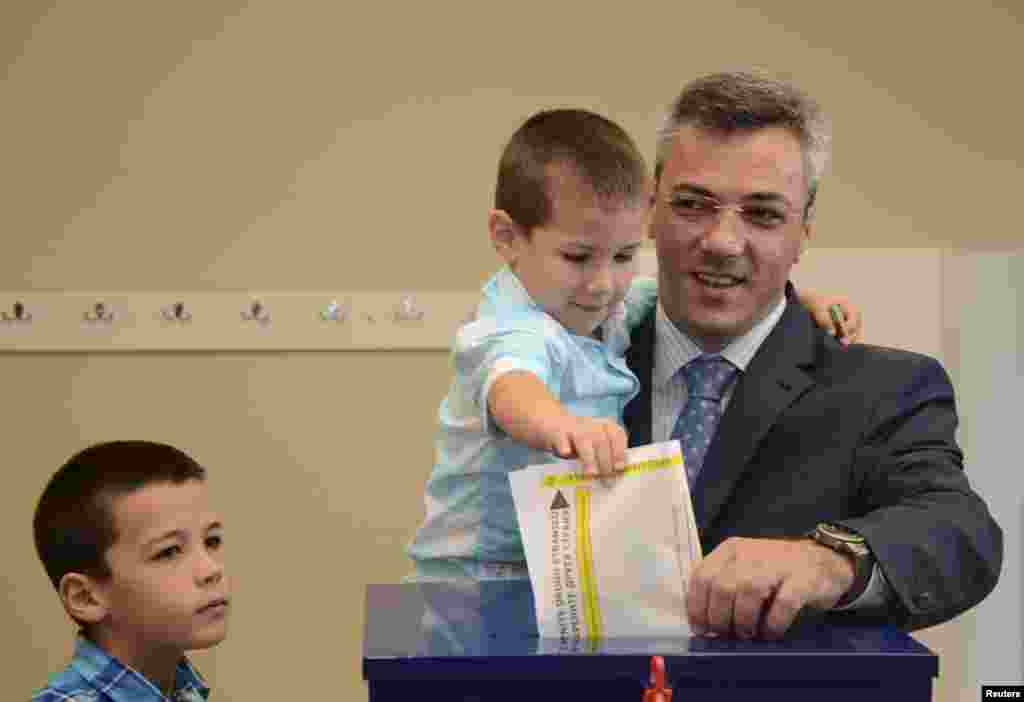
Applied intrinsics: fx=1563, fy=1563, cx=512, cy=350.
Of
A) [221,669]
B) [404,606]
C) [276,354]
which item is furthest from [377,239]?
[404,606]

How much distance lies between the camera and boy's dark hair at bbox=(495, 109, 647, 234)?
175 centimetres

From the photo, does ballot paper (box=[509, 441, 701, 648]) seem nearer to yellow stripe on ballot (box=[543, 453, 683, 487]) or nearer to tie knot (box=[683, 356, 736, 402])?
yellow stripe on ballot (box=[543, 453, 683, 487])

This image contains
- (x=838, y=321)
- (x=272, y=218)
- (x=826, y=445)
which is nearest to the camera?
(x=826, y=445)

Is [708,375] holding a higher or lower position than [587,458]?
higher

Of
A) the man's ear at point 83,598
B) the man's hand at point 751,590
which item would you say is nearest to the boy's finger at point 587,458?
the man's hand at point 751,590

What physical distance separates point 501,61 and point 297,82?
474mm

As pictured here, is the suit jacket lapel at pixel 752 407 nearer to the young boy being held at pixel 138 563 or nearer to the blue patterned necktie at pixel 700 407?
the blue patterned necktie at pixel 700 407

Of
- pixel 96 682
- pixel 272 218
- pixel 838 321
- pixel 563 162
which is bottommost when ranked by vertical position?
pixel 96 682

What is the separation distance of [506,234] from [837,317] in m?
0.50

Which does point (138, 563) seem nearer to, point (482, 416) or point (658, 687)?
point (482, 416)

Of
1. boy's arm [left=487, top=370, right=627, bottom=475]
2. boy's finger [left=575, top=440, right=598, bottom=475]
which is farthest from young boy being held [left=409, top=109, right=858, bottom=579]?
boy's finger [left=575, top=440, right=598, bottom=475]

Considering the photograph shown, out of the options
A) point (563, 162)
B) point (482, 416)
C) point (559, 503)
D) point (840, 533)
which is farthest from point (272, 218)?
point (559, 503)

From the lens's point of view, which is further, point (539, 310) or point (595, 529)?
point (539, 310)

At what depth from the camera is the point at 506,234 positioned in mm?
1827
